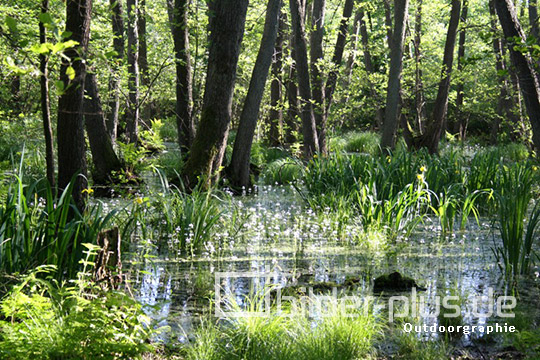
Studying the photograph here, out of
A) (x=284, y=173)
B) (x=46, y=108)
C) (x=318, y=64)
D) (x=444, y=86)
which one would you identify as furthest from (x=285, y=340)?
(x=444, y=86)

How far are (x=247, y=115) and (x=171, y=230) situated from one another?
3.67 meters

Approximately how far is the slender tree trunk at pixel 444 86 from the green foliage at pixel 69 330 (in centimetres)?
1033

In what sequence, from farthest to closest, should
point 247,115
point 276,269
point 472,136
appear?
1. point 472,136
2. point 247,115
3. point 276,269

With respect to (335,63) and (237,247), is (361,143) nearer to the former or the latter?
(335,63)

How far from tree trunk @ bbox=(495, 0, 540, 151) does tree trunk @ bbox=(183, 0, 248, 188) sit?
3.05 m

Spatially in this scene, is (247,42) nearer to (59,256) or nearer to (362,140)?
(362,140)

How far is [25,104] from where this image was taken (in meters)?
14.5

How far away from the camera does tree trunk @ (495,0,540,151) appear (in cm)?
547

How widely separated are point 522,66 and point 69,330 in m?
4.86

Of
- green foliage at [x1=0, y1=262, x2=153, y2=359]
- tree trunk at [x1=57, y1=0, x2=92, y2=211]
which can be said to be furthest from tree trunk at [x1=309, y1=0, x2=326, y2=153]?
green foliage at [x1=0, y1=262, x2=153, y2=359]

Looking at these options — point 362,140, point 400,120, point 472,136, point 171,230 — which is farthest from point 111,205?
point 472,136

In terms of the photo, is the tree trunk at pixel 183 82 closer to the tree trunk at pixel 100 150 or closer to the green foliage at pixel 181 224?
the tree trunk at pixel 100 150

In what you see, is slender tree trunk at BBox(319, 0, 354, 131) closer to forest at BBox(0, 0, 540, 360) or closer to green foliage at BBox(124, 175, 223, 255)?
forest at BBox(0, 0, 540, 360)

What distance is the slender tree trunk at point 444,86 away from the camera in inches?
463
